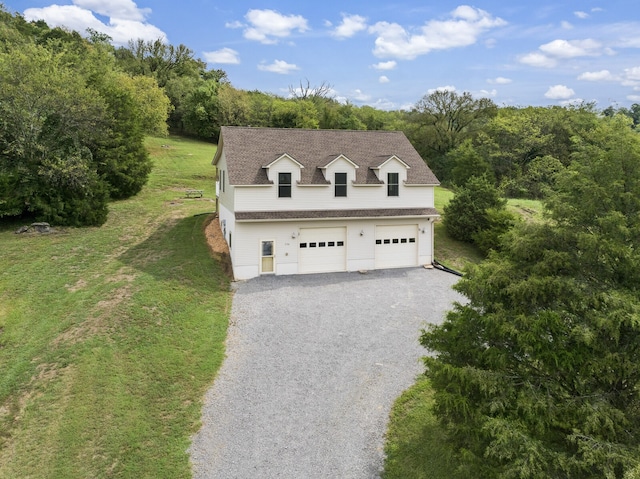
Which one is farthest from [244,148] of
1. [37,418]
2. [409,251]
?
[37,418]

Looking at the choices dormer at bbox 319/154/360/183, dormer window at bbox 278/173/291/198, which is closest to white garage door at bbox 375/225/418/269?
dormer at bbox 319/154/360/183

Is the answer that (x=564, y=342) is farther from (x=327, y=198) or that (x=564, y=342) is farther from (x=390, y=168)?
(x=390, y=168)

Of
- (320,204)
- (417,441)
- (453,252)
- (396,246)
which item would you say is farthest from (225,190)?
Answer: (417,441)

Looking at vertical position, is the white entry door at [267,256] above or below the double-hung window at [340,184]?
below

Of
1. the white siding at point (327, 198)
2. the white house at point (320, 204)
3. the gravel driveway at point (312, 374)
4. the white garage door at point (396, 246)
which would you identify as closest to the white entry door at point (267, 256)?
the white house at point (320, 204)

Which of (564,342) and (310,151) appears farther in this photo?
(310,151)

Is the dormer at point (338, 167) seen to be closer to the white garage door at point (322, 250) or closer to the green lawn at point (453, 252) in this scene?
the white garage door at point (322, 250)
